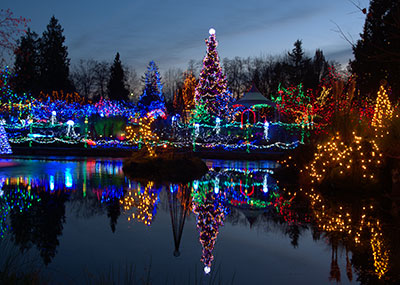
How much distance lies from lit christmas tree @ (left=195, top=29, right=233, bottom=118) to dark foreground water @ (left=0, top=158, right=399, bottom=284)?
1044 inches

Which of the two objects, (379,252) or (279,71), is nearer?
(379,252)

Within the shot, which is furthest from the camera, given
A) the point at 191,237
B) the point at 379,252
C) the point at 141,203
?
the point at 141,203

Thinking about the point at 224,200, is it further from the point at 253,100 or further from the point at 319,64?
the point at 319,64

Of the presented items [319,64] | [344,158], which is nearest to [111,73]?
[319,64]

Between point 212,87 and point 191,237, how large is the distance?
104 feet

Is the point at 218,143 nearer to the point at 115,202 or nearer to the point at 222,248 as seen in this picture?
the point at 115,202

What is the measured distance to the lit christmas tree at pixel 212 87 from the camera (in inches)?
1494

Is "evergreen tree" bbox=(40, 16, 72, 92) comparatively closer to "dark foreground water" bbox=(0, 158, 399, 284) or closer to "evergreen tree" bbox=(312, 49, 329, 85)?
"evergreen tree" bbox=(312, 49, 329, 85)

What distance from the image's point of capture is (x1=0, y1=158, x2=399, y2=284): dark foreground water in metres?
5.21

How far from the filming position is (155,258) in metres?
5.80

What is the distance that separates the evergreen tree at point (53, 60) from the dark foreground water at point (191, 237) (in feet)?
171

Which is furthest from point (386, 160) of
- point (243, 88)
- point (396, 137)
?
point (243, 88)

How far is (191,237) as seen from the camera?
6.98 metres

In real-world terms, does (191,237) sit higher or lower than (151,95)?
lower
